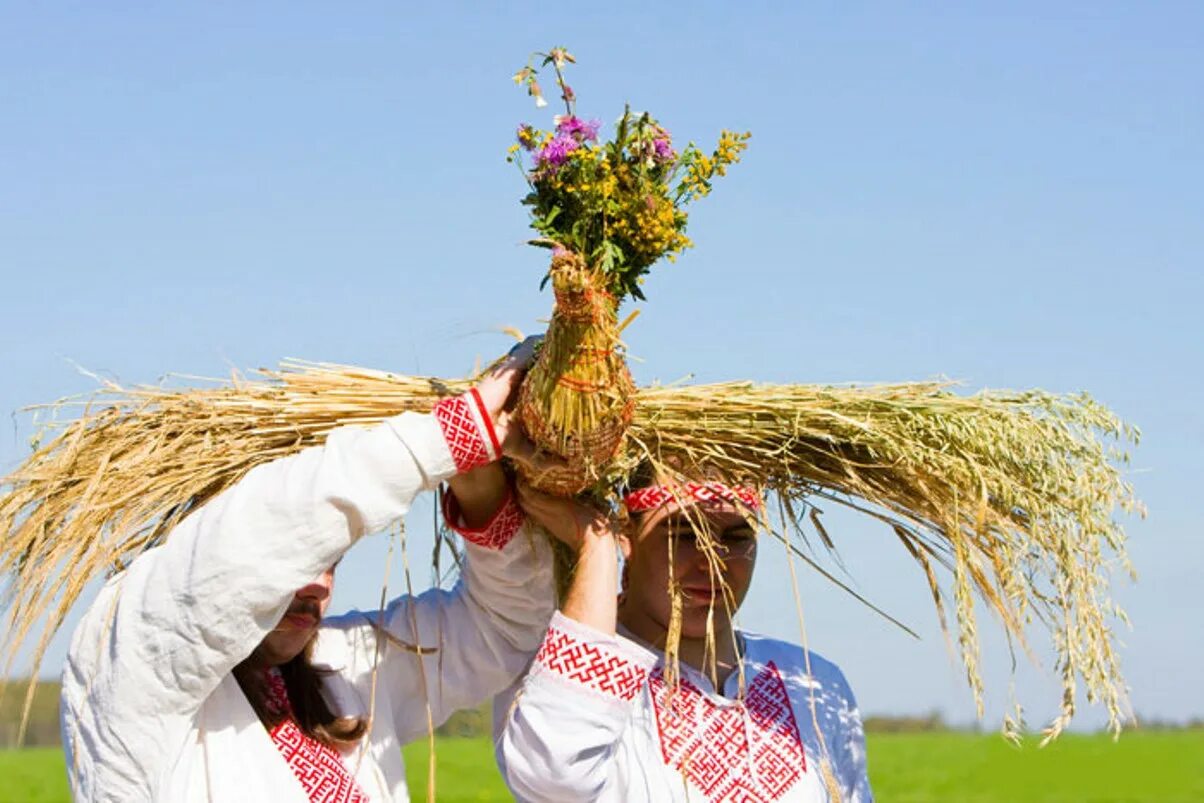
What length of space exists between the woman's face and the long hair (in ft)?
2.31

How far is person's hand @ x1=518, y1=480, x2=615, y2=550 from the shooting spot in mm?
3549

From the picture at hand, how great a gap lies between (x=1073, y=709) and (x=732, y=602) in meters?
0.75

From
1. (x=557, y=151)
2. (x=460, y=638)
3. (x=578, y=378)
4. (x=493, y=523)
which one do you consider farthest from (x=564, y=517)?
(x=557, y=151)

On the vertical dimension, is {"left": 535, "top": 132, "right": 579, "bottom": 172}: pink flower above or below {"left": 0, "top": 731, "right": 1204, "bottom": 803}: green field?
above

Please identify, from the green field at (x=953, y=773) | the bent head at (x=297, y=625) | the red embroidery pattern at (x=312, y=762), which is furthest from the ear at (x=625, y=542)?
the green field at (x=953, y=773)

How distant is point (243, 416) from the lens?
11.4 ft

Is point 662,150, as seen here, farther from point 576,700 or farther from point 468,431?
point 576,700

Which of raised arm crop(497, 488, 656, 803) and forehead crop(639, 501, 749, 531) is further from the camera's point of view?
forehead crop(639, 501, 749, 531)

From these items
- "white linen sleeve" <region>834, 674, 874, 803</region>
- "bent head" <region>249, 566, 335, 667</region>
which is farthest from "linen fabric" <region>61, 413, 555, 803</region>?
"white linen sleeve" <region>834, 674, 874, 803</region>

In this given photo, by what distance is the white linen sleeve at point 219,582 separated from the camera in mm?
2998

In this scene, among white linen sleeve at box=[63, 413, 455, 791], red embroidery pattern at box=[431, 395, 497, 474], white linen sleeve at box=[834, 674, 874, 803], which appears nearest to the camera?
white linen sleeve at box=[63, 413, 455, 791]

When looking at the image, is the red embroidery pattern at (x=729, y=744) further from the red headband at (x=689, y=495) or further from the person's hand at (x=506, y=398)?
the person's hand at (x=506, y=398)

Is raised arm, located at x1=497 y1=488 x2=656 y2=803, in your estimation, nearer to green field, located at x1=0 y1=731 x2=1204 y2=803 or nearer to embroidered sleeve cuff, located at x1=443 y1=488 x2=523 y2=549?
embroidered sleeve cuff, located at x1=443 y1=488 x2=523 y2=549

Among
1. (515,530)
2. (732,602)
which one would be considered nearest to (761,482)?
(732,602)
